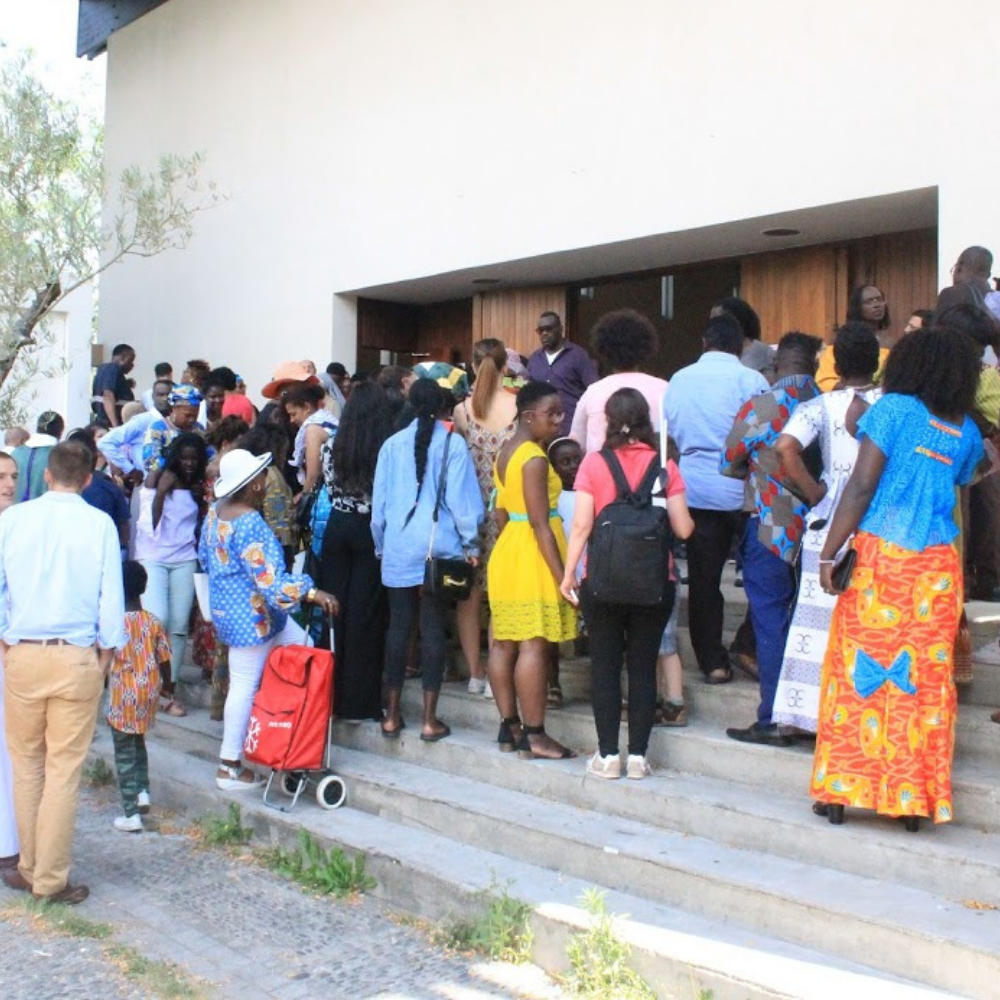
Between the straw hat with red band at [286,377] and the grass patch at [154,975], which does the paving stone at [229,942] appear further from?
the straw hat with red band at [286,377]

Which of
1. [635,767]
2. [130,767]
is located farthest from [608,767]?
[130,767]

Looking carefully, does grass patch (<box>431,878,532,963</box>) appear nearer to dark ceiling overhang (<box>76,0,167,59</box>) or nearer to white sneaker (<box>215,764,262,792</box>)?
white sneaker (<box>215,764,262,792</box>)

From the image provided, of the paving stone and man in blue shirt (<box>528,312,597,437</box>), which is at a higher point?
man in blue shirt (<box>528,312,597,437</box>)

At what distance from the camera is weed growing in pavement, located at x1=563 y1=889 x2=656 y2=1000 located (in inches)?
168

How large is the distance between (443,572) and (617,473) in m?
1.27

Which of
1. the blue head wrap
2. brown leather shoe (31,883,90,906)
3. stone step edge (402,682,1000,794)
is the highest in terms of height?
the blue head wrap

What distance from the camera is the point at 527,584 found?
590cm

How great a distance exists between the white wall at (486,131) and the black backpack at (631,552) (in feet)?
11.2

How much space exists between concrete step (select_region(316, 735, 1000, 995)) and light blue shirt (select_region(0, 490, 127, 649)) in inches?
61.4

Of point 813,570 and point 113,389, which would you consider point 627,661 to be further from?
point 113,389

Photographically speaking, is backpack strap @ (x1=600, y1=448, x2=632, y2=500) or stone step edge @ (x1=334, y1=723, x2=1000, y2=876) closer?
stone step edge @ (x1=334, y1=723, x2=1000, y2=876)

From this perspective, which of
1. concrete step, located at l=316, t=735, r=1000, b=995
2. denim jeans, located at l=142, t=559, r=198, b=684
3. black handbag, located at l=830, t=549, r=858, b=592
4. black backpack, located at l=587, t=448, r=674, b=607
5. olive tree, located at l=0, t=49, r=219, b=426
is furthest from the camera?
olive tree, located at l=0, t=49, r=219, b=426

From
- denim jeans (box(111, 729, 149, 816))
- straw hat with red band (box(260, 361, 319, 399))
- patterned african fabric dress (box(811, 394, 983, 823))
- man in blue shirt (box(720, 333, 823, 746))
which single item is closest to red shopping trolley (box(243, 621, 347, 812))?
denim jeans (box(111, 729, 149, 816))

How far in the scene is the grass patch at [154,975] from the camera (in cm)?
461
